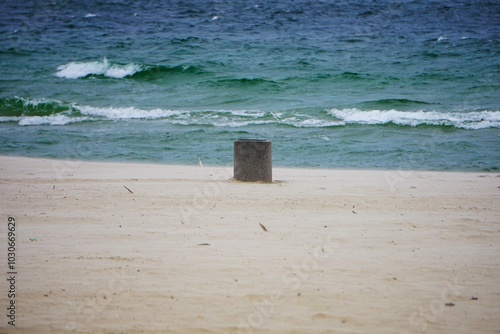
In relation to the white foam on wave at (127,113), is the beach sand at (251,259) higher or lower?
higher

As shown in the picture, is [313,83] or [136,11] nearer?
[313,83]

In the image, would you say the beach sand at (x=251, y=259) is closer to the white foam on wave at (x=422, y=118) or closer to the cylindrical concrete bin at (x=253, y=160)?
the cylindrical concrete bin at (x=253, y=160)

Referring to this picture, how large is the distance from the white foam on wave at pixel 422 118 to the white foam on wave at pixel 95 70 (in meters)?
9.34

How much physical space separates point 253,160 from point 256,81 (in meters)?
13.0

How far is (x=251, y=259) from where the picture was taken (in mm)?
4512

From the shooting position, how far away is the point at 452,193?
7.49m

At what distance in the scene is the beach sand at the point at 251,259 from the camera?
11.8 feet

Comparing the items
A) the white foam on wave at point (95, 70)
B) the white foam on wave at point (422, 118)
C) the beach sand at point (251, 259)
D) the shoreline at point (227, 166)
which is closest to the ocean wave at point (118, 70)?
the white foam on wave at point (95, 70)

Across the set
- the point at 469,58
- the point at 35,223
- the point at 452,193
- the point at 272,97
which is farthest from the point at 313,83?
the point at 35,223

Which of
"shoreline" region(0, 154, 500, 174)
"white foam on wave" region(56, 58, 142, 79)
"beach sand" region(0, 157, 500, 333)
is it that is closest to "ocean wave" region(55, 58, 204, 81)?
"white foam on wave" region(56, 58, 142, 79)

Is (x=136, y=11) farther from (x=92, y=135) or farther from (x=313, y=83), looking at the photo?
(x=92, y=135)

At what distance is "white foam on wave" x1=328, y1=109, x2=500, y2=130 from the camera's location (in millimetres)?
14852

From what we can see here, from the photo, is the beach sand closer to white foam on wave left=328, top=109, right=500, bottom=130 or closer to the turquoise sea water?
the turquoise sea water

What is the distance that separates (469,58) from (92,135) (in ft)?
47.1
